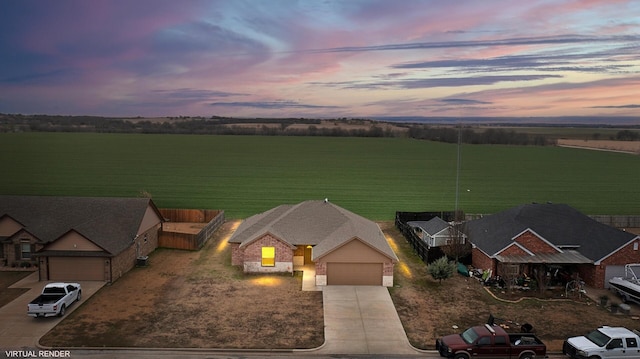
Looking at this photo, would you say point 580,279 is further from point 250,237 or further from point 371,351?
point 250,237

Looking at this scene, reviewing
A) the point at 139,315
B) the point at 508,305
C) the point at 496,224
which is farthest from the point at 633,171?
the point at 139,315

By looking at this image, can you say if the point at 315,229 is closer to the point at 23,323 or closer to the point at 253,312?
the point at 253,312

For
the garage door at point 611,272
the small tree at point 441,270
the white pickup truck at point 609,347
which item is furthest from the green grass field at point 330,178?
the white pickup truck at point 609,347

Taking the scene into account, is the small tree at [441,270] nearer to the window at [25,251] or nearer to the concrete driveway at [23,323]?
the concrete driveway at [23,323]

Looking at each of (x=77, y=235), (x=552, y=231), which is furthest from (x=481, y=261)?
(x=77, y=235)

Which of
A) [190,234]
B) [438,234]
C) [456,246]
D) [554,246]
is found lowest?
[190,234]

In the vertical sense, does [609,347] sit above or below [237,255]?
below
